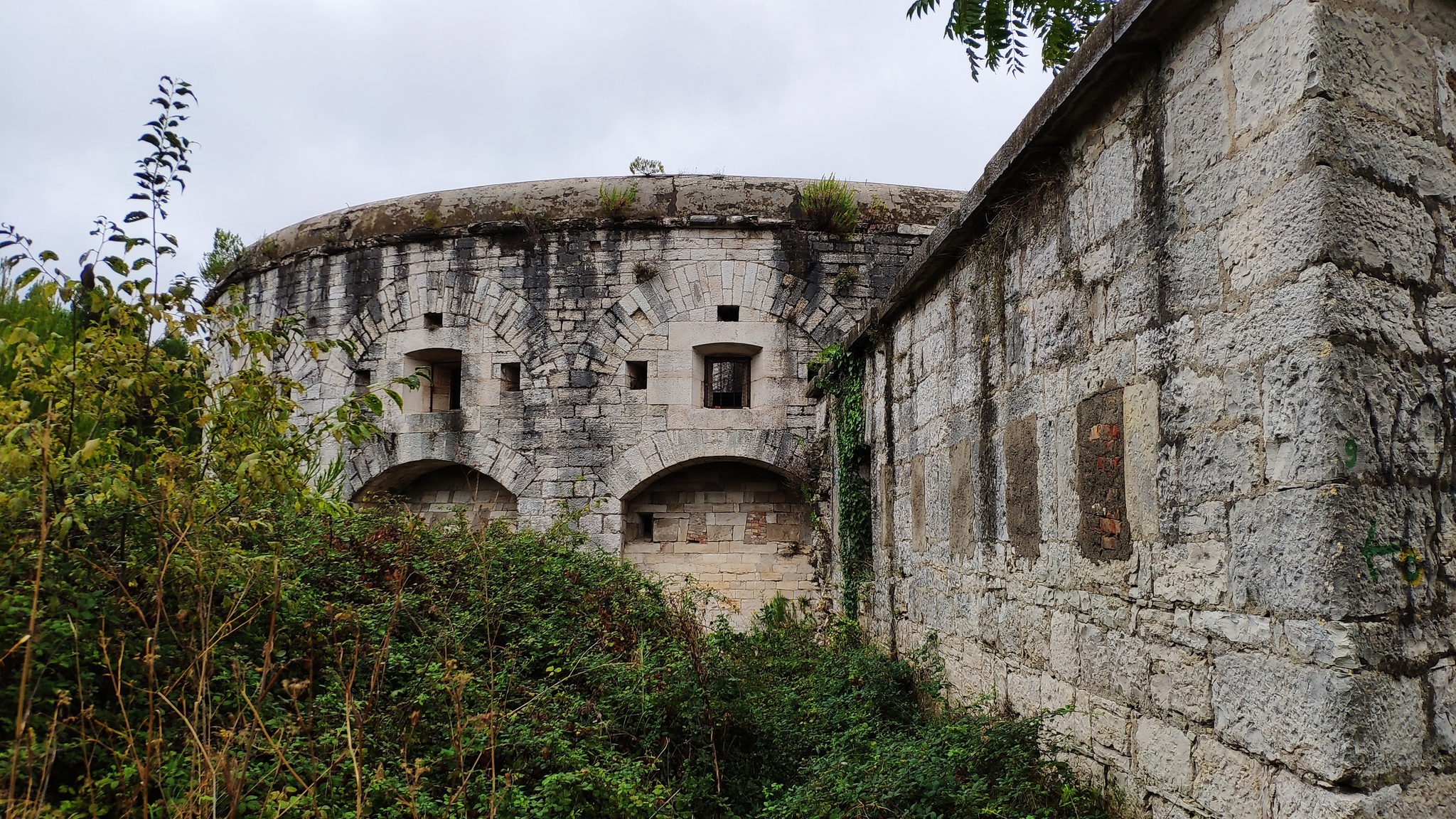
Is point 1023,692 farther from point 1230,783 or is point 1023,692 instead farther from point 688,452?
point 688,452

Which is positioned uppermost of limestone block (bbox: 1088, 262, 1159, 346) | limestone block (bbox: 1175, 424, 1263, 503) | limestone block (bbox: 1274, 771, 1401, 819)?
limestone block (bbox: 1088, 262, 1159, 346)

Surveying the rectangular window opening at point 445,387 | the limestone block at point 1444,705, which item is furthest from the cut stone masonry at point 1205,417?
the rectangular window opening at point 445,387

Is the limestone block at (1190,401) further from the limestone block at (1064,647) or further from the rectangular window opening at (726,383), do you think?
the rectangular window opening at (726,383)

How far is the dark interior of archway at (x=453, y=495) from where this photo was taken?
10906mm

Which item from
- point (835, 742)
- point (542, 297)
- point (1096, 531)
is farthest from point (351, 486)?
point (1096, 531)

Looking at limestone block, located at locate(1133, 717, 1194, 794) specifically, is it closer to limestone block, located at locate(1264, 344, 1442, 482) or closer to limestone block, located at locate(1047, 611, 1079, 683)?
limestone block, located at locate(1047, 611, 1079, 683)

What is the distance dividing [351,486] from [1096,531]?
1000cm

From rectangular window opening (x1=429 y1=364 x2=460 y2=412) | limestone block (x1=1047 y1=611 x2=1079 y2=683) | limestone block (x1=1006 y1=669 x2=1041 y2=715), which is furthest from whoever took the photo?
rectangular window opening (x1=429 y1=364 x2=460 y2=412)

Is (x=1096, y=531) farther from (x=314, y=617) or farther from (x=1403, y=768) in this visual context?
(x=314, y=617)

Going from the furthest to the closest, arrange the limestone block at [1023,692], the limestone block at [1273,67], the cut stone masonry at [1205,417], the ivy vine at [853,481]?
the ivy vine at [853,481], the limestone block at [1023,692], the limestone block at [1273,67], the cut stone masonry at [1205,417]

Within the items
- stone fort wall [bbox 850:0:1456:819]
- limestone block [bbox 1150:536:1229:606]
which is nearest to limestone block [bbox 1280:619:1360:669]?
stone fort wall [bbox 850:0:1456:819]

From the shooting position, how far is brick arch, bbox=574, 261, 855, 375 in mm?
10586

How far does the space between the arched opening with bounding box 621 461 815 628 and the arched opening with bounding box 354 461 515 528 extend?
169cm

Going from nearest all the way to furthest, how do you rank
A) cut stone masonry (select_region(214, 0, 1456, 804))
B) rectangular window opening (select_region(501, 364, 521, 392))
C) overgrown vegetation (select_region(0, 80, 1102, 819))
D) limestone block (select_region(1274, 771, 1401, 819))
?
1. limestone block (select_region(1274, 771, 1401, 819))
2. cut stone masonry (select_region(214, 0, 1456, 804))
3. overgrown vegetation (select_region(0, 80, 1102, 819))
4. rectangular window opening (select_region(501, 364, 521, 392))
